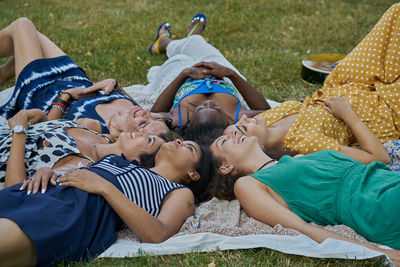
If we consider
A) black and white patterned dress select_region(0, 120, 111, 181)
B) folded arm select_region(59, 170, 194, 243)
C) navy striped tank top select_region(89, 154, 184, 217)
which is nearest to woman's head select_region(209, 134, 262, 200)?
navy striped tank top select_region(89, 154, 184, 217)

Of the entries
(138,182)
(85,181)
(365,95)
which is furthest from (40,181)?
(365,95)

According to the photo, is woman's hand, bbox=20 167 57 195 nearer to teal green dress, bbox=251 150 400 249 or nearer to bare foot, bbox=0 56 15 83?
teal green dress, bbox=251 150 400 249

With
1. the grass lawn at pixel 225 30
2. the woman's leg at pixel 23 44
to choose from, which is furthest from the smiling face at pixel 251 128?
the woman's leg at pixel 23 44

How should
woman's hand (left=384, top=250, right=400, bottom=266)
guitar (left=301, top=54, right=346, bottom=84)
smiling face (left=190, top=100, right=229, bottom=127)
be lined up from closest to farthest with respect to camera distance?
woman's hand (left=384, top=250, right=400, bottom=266) < smiling face (left=190, top=100, right=229, bottom=127) < guitar (left=301, top=54, right=346, bottom=84)

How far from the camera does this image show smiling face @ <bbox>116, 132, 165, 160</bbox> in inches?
141

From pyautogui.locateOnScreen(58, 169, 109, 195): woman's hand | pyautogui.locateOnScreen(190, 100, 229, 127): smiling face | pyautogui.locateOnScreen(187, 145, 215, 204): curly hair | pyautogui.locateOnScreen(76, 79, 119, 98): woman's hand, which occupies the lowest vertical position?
pyautogui.locateOnScreen(187, 145, 215, 204): curly hair

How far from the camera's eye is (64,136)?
340cm

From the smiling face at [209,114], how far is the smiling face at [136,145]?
2.40ft

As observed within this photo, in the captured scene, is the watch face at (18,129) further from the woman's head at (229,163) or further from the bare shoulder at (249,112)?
the bare shoulder at (249,112)

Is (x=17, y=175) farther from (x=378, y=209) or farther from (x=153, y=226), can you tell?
(x=378, y=209)

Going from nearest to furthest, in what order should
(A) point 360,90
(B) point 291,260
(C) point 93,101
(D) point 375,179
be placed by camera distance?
1. (B) point 291,260
2. (D) point 375,179
3. (A) point 360,90
4. (C) point 93,101

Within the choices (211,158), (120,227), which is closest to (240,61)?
(211,158)

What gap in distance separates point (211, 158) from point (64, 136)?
Result: 1211 mm

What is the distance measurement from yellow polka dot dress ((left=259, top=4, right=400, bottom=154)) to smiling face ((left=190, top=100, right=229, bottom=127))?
1.37 feet
